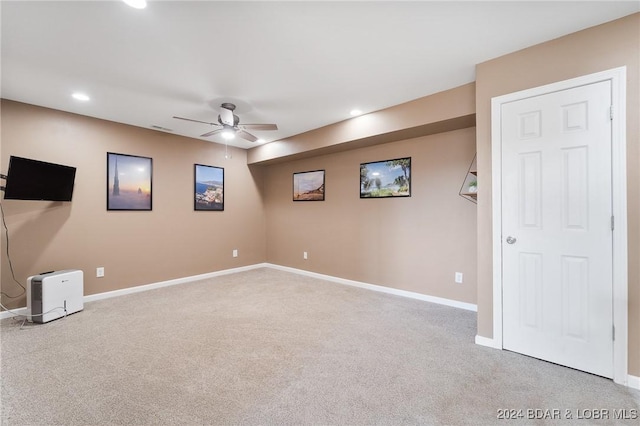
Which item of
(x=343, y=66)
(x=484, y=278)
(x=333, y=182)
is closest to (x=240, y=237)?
(x=333, y=182)

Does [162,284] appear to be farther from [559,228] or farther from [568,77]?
[568,77]

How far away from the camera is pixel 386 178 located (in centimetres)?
420

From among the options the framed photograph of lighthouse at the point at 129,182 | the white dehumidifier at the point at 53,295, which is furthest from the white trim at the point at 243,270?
the framed photograph of lighthouse at the point at 129,182

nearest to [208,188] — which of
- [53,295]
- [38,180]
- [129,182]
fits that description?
[129,182]

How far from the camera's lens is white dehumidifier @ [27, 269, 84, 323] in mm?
3047

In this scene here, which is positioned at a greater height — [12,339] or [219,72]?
[219,72]

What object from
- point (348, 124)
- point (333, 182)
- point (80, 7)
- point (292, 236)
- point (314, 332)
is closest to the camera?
point (80, 7)

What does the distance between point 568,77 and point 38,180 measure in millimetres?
5310

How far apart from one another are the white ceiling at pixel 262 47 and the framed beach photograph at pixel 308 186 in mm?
1856

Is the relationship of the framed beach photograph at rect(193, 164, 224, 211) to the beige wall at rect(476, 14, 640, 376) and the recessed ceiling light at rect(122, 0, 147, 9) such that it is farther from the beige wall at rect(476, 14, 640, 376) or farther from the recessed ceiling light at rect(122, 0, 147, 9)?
the beige wall at rect(476, 14, 640, 376)

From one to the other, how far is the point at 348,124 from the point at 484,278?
263cm

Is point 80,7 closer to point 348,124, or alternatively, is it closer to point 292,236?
point 348,124

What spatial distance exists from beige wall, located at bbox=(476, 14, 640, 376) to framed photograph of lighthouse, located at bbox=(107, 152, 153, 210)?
182 inches

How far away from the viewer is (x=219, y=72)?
2.66 meters
